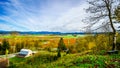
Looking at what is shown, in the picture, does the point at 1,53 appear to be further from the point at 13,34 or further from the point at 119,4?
the point at 119,4

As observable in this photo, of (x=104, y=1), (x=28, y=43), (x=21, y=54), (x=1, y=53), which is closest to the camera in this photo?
(x=104, y=1)

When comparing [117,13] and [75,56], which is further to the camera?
[75,56]

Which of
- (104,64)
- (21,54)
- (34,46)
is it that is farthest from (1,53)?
(104,64)

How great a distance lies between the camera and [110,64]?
1274 cm

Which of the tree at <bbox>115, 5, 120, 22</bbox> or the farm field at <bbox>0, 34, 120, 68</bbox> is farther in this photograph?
the tree at <bbox>115, 5, 120, 22</bbox>

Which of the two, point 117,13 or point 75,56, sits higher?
point 117,13

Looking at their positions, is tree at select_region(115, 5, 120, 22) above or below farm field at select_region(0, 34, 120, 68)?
above

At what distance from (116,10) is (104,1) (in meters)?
1.94

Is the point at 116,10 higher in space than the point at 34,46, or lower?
higher

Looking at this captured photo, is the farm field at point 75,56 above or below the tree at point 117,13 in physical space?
below

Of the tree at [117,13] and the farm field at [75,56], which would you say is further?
the tree at [117,13]

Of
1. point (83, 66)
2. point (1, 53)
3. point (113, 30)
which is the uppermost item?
point (113, 30)

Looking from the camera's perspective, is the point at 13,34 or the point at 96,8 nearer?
the point at 96,8

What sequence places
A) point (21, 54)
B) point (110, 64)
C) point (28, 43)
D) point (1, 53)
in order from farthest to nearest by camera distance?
point (28, 43) → point (1, 53) → point (21, 54) → point (110, 64)
